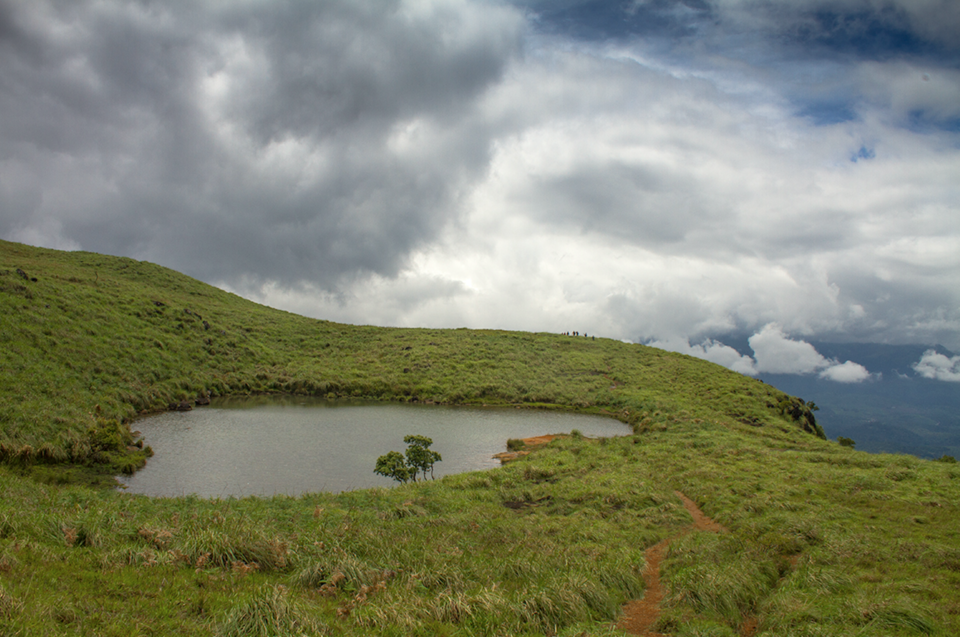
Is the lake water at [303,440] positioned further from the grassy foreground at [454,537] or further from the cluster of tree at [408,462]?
the grassy foreground at [454,537]

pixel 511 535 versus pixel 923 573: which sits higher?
pixel 923 573

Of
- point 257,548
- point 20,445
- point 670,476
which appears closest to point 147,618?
point 257,548

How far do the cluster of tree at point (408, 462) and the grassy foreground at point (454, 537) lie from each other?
3512mm

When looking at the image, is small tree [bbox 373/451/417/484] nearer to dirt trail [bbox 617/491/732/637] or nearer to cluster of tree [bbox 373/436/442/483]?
cluster of tree [bbox 373/436/442/483]

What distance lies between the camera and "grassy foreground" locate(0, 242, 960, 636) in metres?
8.99

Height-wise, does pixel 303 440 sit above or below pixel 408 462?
below

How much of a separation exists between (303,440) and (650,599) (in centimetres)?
3070

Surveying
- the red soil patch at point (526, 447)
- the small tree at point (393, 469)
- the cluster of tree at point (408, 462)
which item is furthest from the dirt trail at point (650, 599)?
the red soil patch at point (526, 447)

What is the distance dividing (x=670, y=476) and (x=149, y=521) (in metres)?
27.2

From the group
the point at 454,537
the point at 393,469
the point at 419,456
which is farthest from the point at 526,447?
the point at 454,537

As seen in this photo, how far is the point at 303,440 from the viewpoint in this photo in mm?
37219

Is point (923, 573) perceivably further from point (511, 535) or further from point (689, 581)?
point (511, 535)

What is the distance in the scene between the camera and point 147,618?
7582 mm

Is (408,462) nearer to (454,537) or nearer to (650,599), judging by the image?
(454,537)
